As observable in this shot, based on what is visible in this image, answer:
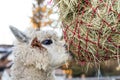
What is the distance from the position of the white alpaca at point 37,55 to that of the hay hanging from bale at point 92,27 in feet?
2.22

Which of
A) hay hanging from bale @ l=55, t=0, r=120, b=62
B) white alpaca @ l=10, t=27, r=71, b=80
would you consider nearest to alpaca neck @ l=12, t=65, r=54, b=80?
white alpaca @ l=10, t=27, r=71, b=80

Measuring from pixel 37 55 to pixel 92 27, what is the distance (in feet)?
3.15

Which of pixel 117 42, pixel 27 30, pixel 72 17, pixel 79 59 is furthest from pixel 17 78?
pixel 117 42

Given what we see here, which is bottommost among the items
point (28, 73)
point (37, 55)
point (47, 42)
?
point (28, 73)

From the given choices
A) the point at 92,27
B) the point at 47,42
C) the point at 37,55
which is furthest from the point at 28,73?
the point at 92,27

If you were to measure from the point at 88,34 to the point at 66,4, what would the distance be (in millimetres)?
267

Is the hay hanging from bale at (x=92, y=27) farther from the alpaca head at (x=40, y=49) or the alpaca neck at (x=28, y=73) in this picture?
the alpaca neck at (x=28, y=73)

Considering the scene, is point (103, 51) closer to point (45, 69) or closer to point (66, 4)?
point (66, 4)

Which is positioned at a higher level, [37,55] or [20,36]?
[20,36]

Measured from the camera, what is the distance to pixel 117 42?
6.92 feet

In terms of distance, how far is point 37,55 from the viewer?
9.68 ft

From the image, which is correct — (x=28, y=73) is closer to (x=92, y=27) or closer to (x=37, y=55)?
(x=37, y=55)

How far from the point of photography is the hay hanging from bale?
6.75 ft

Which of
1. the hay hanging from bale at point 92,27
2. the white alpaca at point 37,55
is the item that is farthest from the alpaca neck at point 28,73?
the hay hanging from bale at point 92,27
